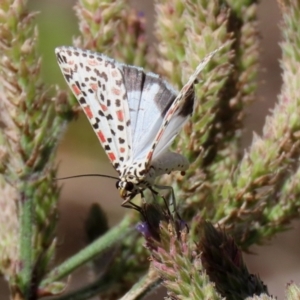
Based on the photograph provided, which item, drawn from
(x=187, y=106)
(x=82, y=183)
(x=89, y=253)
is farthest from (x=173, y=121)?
(x=82, y=183)

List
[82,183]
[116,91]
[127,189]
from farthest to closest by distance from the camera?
1. [82,183]
2. [116,91]
3. [127,189]

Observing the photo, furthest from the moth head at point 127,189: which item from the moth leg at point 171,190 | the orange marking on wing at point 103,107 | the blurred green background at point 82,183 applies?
the blurred green background at point 82,183

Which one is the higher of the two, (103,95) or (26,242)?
(103,95)

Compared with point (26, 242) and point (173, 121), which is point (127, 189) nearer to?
point (173, 121)

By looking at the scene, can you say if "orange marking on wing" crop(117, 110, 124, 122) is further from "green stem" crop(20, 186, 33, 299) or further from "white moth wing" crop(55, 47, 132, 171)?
"green stem" crop(20, 186, 33, 299)

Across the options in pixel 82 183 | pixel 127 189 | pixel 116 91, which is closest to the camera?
pixel 127 189

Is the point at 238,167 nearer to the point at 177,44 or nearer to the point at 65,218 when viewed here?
the point at 177,44

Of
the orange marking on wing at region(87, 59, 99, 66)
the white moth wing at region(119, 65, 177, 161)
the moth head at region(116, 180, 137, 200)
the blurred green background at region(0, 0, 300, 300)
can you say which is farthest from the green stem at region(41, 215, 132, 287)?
the blurred green background at region(0, 0, 300, 300)
